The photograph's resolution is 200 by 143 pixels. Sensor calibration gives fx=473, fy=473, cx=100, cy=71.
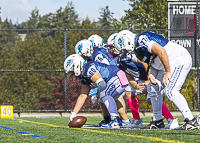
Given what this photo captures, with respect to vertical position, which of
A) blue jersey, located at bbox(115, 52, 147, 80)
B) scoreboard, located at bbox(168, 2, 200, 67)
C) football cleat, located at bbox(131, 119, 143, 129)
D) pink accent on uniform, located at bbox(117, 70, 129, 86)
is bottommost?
football cleat, located at bbox(131, 119, 143, 129)

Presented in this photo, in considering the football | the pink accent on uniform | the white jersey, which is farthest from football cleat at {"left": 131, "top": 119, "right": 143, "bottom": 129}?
the white jersey

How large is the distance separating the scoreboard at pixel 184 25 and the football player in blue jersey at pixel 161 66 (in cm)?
720

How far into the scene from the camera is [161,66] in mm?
6953

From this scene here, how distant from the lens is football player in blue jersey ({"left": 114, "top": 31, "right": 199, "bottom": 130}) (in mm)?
6598

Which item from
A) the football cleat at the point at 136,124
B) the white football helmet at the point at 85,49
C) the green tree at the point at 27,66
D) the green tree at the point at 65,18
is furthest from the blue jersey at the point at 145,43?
the green tree at the point at 65,18

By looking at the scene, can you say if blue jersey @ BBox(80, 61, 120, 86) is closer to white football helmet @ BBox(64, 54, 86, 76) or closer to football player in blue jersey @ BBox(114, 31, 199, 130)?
white football helmet @ BBox(64, 54, 86, 76)

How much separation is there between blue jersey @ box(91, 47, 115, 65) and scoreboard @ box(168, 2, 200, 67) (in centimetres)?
583

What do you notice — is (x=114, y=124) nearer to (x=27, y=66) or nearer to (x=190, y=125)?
(x=190, y=125)

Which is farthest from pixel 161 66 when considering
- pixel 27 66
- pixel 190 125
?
pixel 27 66

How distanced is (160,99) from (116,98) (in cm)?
125

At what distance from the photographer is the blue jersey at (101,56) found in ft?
28.4

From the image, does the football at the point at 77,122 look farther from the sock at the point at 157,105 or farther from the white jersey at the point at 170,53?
the white jersey at the point at 170,53

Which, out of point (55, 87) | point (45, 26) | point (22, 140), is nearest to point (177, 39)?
point (55, 87)

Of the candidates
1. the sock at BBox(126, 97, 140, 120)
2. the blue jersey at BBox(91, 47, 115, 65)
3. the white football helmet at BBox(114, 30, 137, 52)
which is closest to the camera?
the white football helmet at BBox(114, 30, 137, 52)
